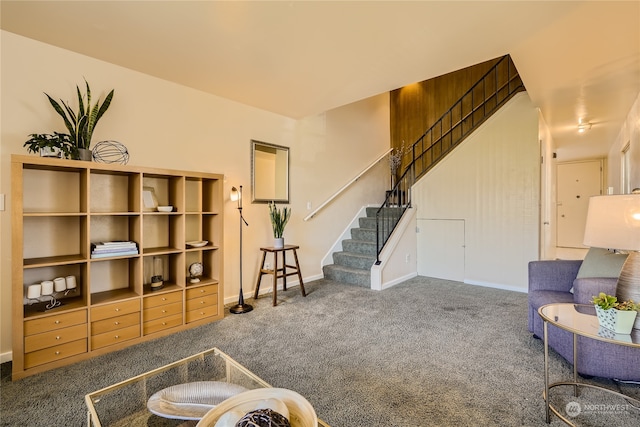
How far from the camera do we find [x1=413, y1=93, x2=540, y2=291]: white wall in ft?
13.1

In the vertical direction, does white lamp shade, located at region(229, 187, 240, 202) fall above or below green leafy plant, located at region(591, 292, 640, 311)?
above

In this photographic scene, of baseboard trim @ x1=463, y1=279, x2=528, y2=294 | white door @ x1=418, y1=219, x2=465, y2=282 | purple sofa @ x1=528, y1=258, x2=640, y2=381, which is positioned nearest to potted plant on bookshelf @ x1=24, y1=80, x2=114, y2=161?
purple sofa @ x1=528, y1=258, x2=640, y2=381

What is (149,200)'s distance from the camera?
2.87 meters

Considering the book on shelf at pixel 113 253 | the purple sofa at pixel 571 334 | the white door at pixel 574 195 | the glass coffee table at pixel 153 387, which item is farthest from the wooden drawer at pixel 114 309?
the white door at pixel 574 195

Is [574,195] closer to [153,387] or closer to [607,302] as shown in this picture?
[607,302]

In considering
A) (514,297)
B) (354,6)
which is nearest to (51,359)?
(354,6)

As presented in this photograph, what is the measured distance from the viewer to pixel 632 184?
3533mm

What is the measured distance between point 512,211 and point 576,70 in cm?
195

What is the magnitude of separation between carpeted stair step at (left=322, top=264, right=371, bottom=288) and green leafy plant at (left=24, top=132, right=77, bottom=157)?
347 cm

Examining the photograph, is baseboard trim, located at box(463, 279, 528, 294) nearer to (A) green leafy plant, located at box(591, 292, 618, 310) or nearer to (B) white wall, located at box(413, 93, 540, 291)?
(B) white wall, located at box(413, 93, 540, 291)

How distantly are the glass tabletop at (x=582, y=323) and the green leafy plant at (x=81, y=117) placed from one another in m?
3.44

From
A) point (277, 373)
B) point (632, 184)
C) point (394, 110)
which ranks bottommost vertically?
point (277, 373)

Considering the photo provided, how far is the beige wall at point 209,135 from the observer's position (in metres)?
2.26

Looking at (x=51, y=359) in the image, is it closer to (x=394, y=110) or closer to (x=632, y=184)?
(x=632, y=184)
